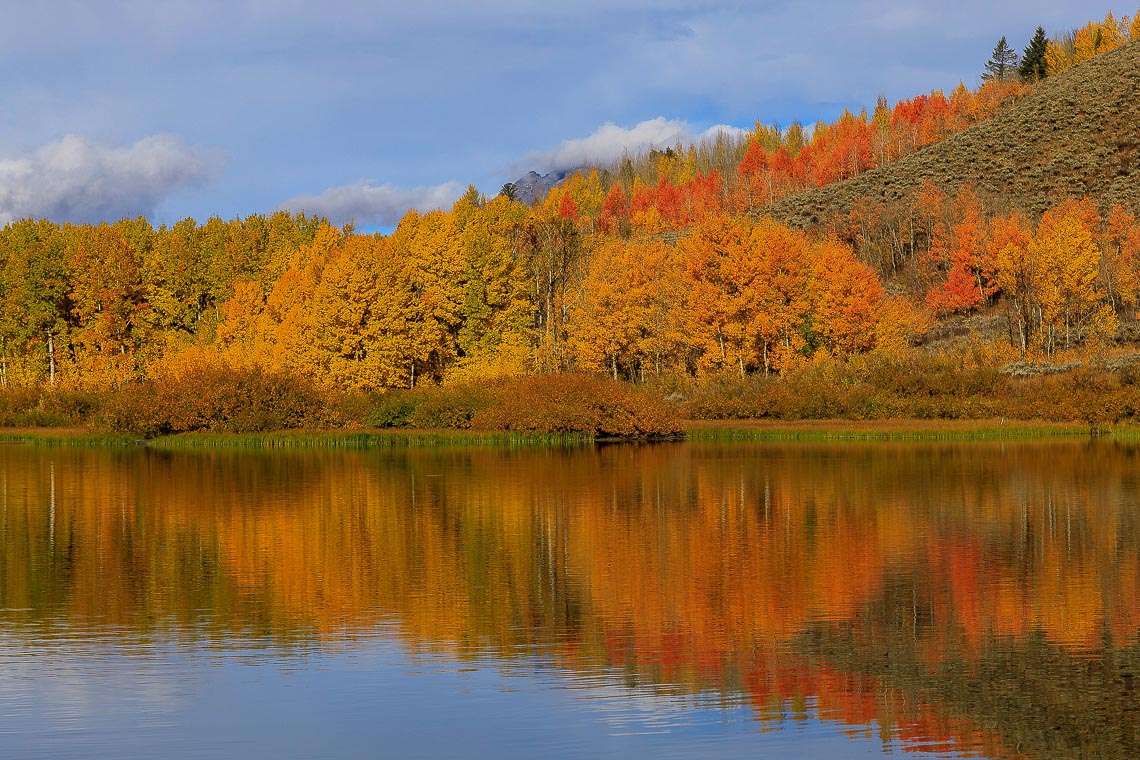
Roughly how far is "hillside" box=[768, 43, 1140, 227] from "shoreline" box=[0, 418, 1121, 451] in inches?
2110

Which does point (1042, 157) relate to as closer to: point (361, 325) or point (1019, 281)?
point (1019, 281)

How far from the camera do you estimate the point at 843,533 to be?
21.9 metres

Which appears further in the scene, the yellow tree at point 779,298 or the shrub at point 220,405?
the yellow tree at point 779,298

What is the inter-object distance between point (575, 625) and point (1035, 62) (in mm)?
169442

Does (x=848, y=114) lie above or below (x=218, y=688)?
above

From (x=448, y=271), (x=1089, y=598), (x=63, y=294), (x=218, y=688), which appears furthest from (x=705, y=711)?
(x=63, y=294)

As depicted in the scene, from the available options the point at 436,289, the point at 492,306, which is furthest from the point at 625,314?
the point at 436,289

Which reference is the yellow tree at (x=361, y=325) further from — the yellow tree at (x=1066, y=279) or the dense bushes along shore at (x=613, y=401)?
the yellow tree at (x=1066, y=279)

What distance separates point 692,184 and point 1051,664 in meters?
170

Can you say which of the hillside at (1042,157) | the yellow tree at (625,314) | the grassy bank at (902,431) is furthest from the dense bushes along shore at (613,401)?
the hillside at (1042,157)

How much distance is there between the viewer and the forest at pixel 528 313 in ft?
195

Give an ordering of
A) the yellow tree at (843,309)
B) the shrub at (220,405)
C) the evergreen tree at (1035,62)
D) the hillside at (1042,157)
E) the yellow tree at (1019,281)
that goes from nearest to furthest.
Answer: the shrub at (220,405) < the yellow tree at (843,309) < the yellow tree at (1019,281) < the hillside at (1042,157) < the evergreen tree at (1035,62)

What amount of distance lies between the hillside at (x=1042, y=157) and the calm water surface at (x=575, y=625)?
8686 cm

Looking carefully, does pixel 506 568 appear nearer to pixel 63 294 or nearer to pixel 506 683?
pixel 506 683
